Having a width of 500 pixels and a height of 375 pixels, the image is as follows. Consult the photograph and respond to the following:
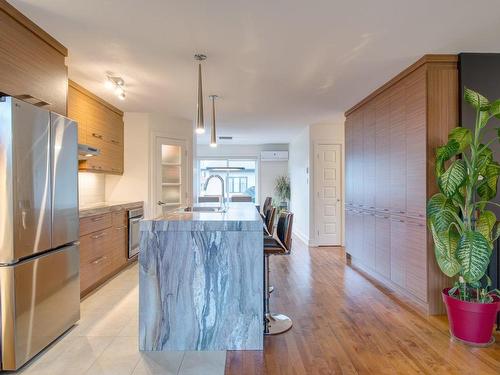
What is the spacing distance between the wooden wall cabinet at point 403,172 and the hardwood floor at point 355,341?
36cm

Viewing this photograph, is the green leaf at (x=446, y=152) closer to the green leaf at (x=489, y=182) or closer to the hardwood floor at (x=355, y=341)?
the green leaf at (x=489, y=182)

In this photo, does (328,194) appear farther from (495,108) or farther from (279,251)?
(495,108)

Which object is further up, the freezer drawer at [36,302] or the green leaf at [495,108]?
the green leaf at [495,108]

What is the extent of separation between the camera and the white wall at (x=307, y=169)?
20.9ft

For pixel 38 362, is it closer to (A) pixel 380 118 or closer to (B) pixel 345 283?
(B) pixel 345 283

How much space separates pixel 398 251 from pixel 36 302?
3.33 m

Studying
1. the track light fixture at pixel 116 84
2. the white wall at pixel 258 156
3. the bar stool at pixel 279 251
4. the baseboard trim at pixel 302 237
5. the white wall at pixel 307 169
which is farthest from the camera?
the white wall at pixel 258 156

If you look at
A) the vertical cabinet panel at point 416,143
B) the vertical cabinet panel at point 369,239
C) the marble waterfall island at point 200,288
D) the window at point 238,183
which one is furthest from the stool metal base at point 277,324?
the window at point 238,183

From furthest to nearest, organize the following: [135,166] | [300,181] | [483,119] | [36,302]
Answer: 1. [300,181]
2. [135,166]
3. [483,119]
4. [36,302]

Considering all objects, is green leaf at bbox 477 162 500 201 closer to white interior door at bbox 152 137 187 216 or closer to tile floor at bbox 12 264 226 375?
tile floor at bbox 12 264 226 375

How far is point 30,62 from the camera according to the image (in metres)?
2.41

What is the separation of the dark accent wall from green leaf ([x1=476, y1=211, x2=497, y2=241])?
56cm

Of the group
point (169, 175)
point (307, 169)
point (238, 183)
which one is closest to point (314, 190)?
point (307, 169)

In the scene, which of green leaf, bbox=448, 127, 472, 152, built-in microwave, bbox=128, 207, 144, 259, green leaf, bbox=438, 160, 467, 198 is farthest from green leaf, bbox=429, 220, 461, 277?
built-in microwave, bbox=128, 207, 144, 259
